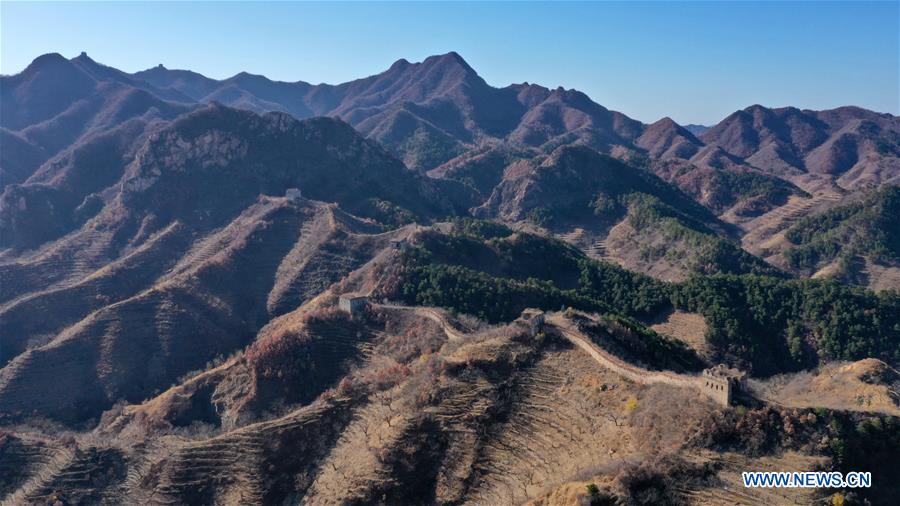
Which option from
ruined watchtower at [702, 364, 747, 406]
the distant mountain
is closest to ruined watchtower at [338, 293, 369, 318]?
ruined watchtower at [702, 364, 747, 406]

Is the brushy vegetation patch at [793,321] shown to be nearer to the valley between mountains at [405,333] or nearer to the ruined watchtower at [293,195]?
the valley between mountains at [405,333]

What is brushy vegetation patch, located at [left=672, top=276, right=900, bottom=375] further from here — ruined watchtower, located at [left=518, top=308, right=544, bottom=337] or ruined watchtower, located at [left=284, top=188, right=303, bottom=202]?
ruined watchtower, located at [left=284, top=188, right=303, bottom=202]

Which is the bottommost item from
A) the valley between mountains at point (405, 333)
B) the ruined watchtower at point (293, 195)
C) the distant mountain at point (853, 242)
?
the valley between mountains at point (405, 333)

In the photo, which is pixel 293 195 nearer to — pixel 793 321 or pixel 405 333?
pixel 405 333

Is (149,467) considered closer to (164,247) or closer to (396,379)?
(396,379)

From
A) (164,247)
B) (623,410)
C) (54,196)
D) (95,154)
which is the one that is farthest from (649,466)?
(95,154)

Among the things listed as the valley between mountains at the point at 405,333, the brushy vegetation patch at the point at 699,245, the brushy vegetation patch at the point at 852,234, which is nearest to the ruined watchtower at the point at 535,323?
the valley between mountains at the point at 405,333

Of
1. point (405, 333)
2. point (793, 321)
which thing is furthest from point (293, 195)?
point (793, 321)
